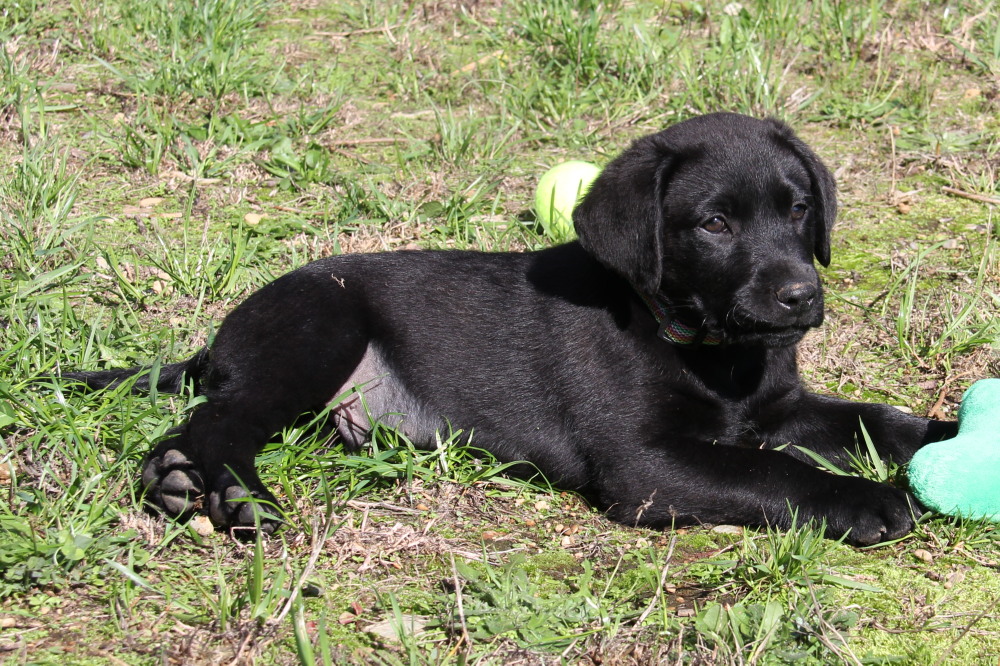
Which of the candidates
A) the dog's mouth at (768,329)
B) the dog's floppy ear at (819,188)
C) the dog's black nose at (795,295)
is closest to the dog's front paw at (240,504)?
the dog's mouth at (768,329)

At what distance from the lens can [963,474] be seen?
2879mm

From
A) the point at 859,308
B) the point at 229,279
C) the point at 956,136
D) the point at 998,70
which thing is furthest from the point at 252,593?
the point at 998,70

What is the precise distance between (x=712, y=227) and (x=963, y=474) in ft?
3.26

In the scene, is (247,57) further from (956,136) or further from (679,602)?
(679,602)

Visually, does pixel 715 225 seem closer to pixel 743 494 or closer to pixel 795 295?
pixel 795 295

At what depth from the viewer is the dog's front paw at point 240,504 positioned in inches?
115

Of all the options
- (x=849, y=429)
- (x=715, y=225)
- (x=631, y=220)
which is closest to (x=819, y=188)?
(x=715, y=225)

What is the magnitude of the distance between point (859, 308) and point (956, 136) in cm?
175

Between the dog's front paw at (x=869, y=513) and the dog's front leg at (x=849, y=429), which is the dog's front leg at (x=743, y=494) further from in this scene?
the dog's front leg at (x=849, y=429)

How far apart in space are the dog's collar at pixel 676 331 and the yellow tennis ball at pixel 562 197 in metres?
1.28

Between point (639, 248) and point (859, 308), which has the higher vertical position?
point (639, 248)

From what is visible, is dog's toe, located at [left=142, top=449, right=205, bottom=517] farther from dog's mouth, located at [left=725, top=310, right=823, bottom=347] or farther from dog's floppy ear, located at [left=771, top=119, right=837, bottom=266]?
dog's floppy ear, located at [left=771, top=119, right=837, bottom=266]

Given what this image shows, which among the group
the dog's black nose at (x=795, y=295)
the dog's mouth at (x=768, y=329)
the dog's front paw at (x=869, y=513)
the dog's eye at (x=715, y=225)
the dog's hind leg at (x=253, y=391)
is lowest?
the dog's front paw at (x=869, y=513)

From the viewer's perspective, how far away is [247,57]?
5.95 metres
